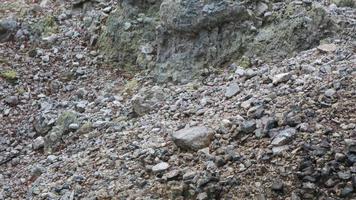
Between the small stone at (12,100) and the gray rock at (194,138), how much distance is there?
4.98 meters

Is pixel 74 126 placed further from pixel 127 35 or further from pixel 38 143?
pixel 127 35

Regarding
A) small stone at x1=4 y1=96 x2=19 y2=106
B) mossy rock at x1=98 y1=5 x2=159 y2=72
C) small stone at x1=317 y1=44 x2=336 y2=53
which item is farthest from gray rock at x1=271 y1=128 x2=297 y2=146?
small stone at x1=4 y1=96 x2=19 y2=106

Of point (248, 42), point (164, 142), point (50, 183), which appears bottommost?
point (50, 183)

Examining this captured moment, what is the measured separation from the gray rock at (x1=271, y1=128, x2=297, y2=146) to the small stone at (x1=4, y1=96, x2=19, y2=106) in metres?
6.27

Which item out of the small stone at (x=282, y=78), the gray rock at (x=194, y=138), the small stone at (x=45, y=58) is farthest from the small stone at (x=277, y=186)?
the small stone at (x=45, y=58)

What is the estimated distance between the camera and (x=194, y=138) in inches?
253

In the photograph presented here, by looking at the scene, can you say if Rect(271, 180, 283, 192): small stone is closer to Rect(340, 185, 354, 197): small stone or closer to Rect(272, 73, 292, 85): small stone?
Rect(340, 185, 354, 197): small stone

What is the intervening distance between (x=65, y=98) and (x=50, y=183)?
3.06m

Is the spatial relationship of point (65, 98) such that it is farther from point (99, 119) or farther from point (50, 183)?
point (50, 183)

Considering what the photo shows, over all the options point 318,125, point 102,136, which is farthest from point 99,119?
point 318,125

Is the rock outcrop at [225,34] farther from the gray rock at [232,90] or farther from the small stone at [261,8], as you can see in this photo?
the gray rock at [232,90]

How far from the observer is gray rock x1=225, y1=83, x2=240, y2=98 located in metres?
7.25

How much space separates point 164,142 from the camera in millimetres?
6781

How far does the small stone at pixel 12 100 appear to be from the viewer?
33.7 ft
